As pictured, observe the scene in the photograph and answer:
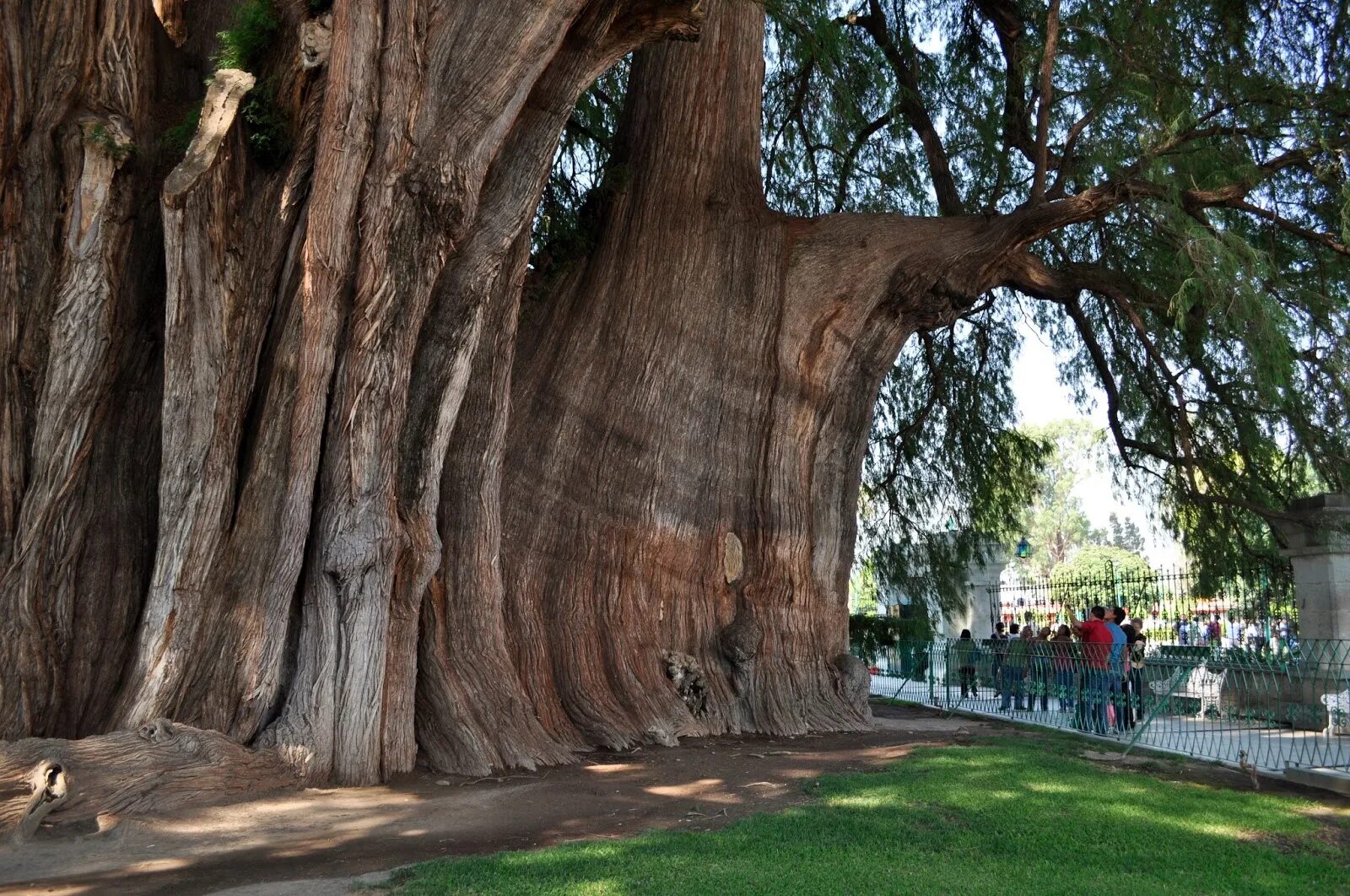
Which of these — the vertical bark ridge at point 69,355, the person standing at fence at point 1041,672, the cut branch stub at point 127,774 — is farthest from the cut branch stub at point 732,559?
the vertical bark ridge at point 69,355

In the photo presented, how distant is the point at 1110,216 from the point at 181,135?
10.4 metres

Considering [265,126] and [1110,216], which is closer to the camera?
[265,126]

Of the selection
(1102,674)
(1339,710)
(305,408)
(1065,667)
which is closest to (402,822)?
(305,408)

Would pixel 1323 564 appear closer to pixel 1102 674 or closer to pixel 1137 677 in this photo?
pixel 1137 677

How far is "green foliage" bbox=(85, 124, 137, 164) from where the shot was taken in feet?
24.6

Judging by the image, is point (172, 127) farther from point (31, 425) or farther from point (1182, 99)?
point (1182, 99)

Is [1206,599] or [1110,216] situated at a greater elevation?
[1110,216]

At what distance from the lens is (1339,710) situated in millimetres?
8656

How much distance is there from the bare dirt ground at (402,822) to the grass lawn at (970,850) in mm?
451

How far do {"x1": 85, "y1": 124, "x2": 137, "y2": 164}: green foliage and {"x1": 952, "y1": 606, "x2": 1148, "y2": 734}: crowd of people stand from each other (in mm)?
9301

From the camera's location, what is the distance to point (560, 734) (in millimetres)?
9008

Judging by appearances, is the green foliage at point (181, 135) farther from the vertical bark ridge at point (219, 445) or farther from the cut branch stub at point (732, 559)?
the cut branch stub at point (732, 559)

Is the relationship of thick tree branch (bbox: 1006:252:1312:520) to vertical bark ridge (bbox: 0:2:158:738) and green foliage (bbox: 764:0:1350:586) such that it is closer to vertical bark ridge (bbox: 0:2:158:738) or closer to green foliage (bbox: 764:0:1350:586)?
green foliage (bbox: 764:0:1350:586)

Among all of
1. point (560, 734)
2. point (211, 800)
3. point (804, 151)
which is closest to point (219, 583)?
point (211, 800)
